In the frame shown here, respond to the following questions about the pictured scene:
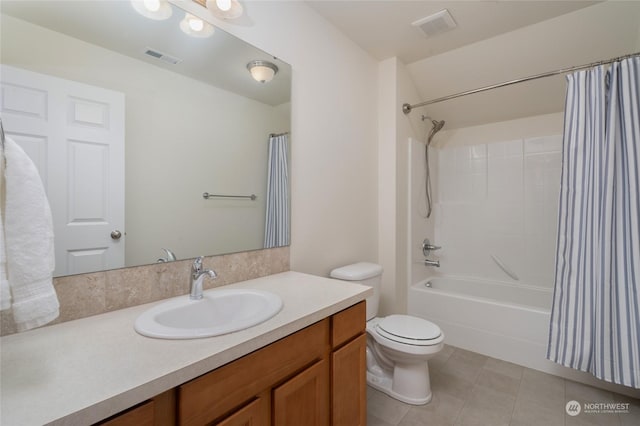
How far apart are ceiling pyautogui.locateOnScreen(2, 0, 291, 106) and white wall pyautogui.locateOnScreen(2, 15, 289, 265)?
0.10 feet

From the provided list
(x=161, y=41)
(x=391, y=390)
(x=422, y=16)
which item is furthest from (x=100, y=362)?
(x=422, y=16)

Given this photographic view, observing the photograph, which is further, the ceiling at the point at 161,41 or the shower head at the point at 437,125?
the shower head at the point at 437,125

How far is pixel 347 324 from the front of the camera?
1206 millimetres

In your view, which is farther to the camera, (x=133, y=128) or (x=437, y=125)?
(x=437, y=125)

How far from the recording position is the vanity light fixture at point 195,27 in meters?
1.26

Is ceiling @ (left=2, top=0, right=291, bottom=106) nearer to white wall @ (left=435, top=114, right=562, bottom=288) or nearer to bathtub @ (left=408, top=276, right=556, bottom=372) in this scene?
bathtub @ (left=408, top=276, right=556, bottom=372)

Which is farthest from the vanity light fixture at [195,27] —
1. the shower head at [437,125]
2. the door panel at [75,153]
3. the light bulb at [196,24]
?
the shower head at [437,125]

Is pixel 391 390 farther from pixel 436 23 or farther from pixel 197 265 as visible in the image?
pixel 436 23

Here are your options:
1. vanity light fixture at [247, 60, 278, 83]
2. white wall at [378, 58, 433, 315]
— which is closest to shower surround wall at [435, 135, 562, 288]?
white wall at [378, 58, 433, 315]

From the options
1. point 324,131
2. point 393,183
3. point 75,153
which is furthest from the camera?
point 393,183

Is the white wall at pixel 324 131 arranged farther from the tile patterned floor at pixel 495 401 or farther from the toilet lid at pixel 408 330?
the tile patterned floor at pixel 495 401

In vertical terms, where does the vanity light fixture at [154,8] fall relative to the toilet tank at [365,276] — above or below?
above

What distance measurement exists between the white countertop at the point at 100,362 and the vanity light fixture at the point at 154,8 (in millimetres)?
1137

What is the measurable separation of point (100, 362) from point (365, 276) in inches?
57.6
